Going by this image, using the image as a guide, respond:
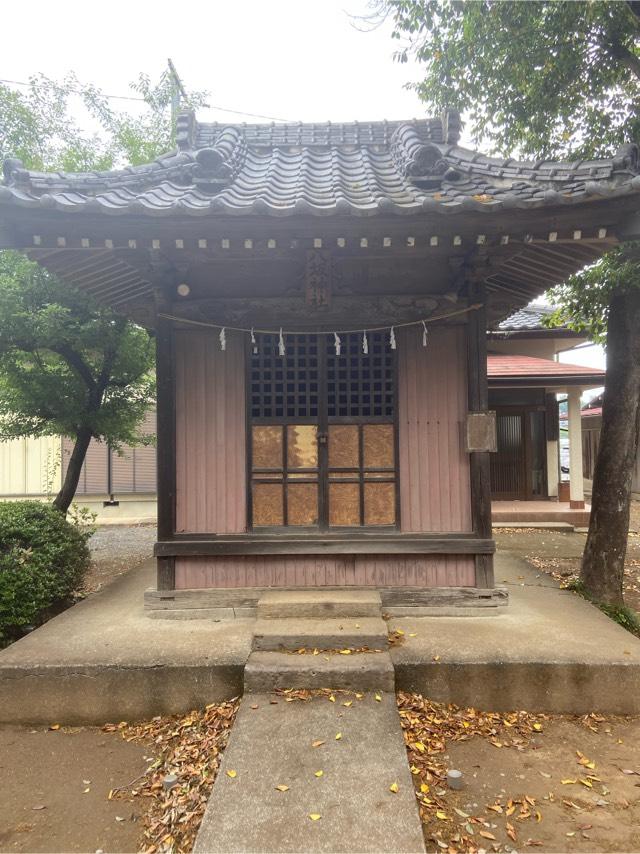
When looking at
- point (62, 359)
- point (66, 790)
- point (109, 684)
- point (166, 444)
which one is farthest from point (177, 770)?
point (62, 359)

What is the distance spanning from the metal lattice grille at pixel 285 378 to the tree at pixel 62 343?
125 inches

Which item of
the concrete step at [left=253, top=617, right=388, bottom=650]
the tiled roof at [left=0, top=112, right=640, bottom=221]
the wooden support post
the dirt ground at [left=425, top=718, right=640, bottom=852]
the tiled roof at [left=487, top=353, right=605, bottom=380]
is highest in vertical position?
the tiled roof at [left=0, top=112, right=640, bottom=221]

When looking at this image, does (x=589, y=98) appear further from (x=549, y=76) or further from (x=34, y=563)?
(x=34, y=563)

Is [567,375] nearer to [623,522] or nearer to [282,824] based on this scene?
[623,522]

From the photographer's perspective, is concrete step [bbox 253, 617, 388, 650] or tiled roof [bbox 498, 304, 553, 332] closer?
concrete step [bbox 253, 617, 388, 650]

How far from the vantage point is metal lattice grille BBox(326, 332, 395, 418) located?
5.07m

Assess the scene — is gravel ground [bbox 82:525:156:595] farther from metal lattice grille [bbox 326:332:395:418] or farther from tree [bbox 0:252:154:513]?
metal lattice grille [bbox 326:332:395:418]

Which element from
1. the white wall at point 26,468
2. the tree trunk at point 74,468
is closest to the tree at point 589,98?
the tree trunk at point 74,468

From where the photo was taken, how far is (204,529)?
495 cm

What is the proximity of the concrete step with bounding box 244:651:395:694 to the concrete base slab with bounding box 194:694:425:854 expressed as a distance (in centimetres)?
16

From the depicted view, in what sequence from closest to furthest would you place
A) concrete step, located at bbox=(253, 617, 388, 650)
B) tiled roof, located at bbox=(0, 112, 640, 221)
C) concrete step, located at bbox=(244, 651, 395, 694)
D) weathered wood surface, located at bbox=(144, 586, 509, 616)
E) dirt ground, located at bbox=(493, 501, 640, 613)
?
1. concrete step, located at bbox=(244, 651, 395, 694)
2. tiled roof, located at bbox=(0, 112, 640, 221)
3. concrete step, located at bbox=(253, 617, 388, 650)
4. weathered wood surface, located at bbox=(144, 586, 509, 616)
5. dirt ground, located at bbox=(493, 501, 640, 613)

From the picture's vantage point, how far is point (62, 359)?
7848 millimetres

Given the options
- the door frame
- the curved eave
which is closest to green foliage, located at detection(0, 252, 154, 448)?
the curved eave

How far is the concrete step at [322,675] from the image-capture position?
3.61 metres
